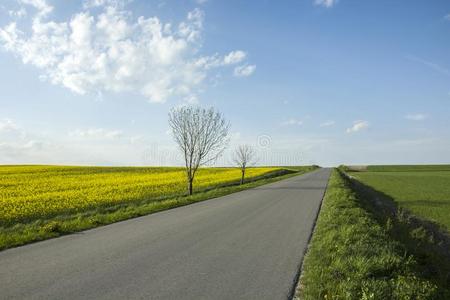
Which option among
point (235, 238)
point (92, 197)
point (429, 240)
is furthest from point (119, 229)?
point (92, 197)

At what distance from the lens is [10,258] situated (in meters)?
8.05

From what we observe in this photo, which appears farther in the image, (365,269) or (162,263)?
(162,263)

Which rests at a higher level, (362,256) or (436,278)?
(362,256)

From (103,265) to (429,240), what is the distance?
1089 cm

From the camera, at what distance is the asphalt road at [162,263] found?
5.88 meters

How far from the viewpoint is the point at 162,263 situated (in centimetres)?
746

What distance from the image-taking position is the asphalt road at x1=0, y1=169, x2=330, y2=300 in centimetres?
588

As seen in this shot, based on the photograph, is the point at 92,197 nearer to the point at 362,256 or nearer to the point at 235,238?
the point at 235,238

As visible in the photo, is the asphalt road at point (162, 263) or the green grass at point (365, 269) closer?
the green grass at point (365, 269)

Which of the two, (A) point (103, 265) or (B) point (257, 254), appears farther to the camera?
(B) point (257, 254)

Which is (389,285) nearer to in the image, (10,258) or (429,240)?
(10,258)

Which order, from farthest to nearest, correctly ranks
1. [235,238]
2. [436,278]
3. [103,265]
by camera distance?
[235,238], [436,278], [103,265]

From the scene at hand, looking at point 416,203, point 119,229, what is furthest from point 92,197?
point 416,203

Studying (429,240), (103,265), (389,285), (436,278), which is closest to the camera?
(389,285)
